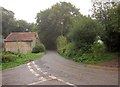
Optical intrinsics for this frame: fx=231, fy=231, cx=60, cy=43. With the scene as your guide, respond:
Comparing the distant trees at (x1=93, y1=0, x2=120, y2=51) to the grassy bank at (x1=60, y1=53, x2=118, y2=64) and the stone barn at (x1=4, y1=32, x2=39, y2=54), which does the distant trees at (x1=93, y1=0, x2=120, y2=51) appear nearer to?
the grassy bank at (x1=60, y1=53, x2=118, y2=64)

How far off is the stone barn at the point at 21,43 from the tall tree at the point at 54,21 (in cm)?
866

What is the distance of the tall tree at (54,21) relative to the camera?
214ft

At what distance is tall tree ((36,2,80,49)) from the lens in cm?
6525

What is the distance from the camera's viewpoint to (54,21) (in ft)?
214

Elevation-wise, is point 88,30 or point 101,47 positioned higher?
point 88,30

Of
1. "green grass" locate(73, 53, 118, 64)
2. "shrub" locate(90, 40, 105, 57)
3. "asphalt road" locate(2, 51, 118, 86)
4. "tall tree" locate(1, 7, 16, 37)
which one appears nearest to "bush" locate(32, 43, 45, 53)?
"shrub" locate(90, 40, 105, 57)

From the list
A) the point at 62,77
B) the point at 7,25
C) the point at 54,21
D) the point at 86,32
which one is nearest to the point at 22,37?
the point at 54,21

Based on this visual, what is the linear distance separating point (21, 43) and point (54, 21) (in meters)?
13.4

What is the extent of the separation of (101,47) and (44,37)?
41021 mm

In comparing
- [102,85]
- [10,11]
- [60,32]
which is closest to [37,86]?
[102,85]

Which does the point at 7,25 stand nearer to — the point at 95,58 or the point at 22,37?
the point at 22,37

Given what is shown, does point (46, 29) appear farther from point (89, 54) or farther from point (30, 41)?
point (89, 54)

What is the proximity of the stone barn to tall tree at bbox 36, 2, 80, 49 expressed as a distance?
341 inches

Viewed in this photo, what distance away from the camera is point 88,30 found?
1138 inches
